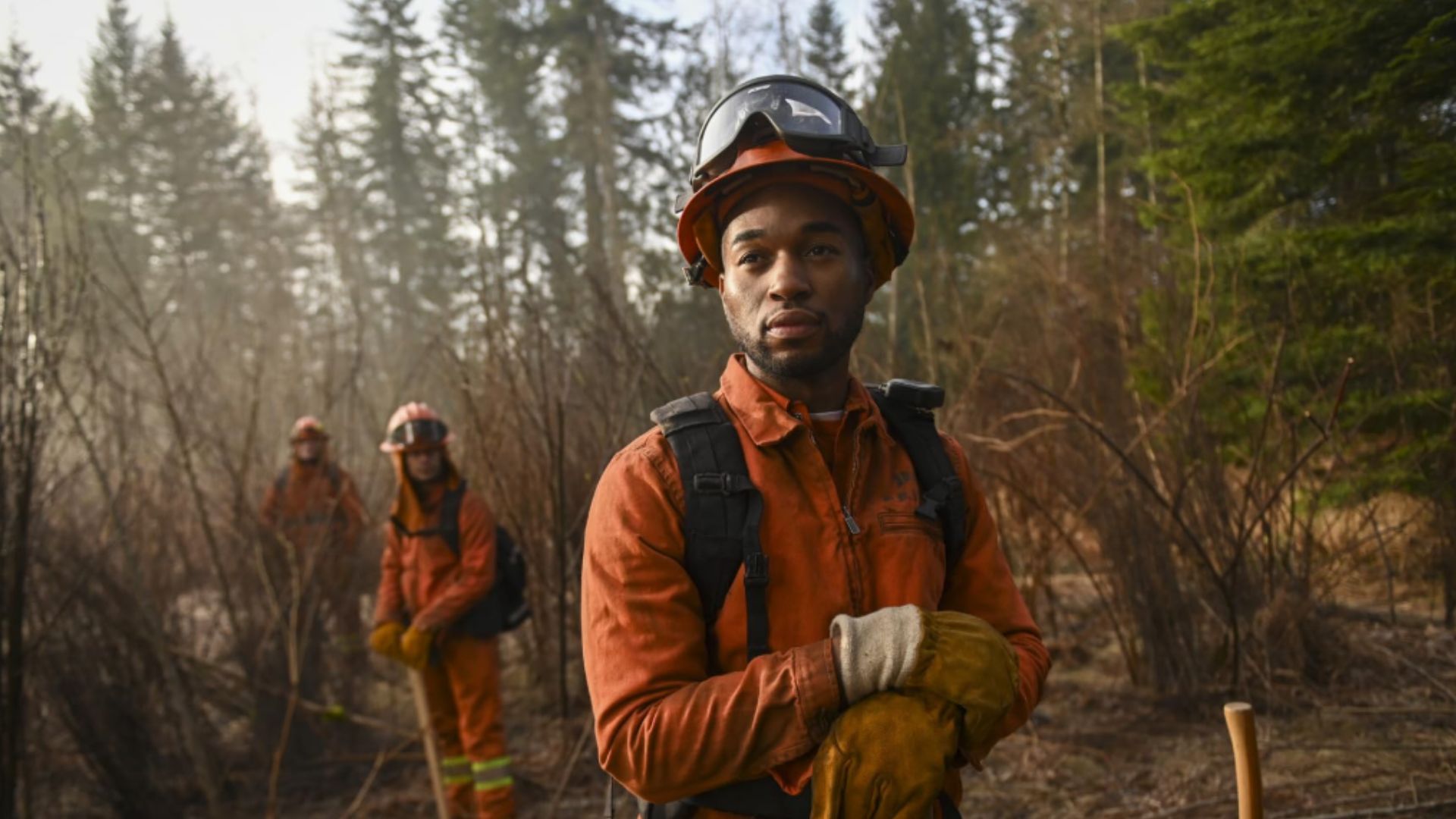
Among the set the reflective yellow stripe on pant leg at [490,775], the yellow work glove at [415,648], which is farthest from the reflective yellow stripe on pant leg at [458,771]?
the yellow work glove at [415,648]

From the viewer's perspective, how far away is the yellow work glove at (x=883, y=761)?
→ 52.1 inches

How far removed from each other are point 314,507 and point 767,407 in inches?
221

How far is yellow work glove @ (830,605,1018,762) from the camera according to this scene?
4.41 ft

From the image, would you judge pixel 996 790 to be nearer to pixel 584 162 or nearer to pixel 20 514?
pixel 20 514

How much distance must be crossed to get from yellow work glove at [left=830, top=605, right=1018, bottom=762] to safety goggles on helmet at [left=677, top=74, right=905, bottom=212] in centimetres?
92

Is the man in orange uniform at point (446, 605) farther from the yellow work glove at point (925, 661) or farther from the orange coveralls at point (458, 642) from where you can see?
the yellow work glove at point (925, 661)

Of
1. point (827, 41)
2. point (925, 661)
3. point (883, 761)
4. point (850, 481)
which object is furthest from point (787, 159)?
point (827, 41)

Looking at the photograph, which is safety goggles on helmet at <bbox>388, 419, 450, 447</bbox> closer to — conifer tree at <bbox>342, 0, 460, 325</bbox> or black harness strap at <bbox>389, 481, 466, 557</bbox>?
black harness strap at <bbox>389, 481, 466, 557</bbox>

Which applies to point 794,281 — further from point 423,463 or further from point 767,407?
point 423,463

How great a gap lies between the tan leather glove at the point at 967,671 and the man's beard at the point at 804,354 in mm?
535

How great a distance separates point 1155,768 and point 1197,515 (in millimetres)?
1372

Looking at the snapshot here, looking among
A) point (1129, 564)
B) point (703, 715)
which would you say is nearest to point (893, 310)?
point (1129, 564)

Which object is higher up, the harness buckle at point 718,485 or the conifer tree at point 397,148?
the conifer tree at point 397,148

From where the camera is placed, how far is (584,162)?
793 inches
